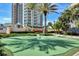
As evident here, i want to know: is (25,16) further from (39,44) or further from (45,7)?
(39,44)

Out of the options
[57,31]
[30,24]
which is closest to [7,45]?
[30,24]

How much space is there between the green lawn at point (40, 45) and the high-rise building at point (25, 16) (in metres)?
0.27

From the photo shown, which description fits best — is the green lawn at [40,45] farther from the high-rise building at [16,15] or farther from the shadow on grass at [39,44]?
the high-rise building at [16,15]

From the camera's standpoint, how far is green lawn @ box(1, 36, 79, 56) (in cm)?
566

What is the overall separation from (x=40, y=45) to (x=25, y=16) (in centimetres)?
63

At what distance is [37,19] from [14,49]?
716mm

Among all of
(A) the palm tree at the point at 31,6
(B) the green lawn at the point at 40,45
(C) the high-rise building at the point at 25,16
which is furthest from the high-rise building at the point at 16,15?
(B) the green lawn at the point at 40,45

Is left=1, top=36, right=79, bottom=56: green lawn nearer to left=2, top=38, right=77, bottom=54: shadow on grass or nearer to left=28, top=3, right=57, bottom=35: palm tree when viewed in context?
left=2, top=38, right=77, bottom=54: shadow on grass

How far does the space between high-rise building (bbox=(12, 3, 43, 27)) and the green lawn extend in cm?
27

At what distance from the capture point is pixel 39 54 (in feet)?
18.4

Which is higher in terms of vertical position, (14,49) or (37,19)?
(37,19)

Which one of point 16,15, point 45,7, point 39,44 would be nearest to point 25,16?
point 16,15

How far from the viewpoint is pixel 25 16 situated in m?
5.80

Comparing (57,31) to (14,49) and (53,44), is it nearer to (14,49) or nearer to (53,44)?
(53,44)
